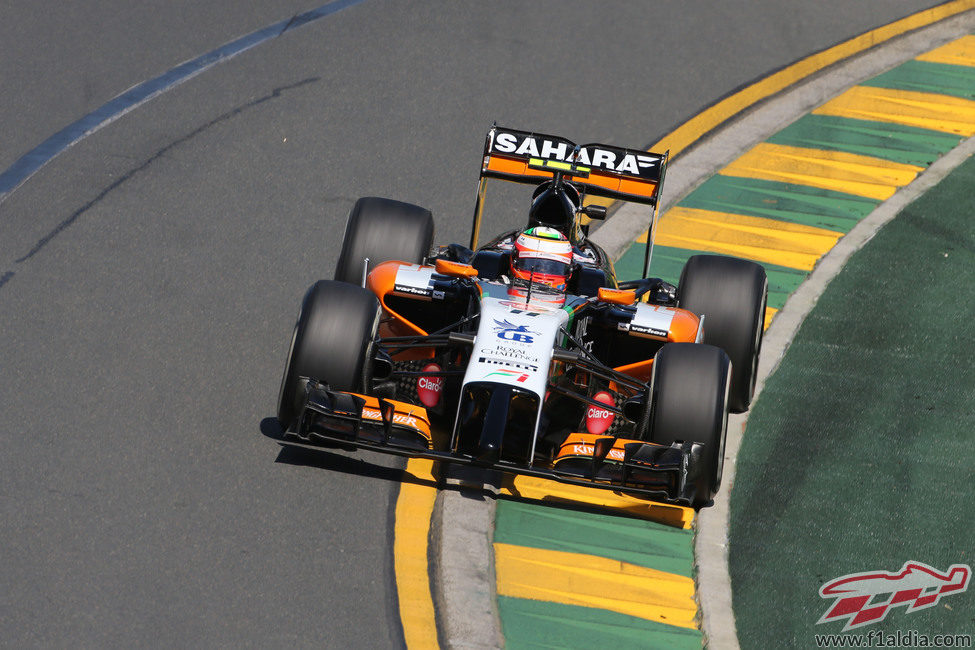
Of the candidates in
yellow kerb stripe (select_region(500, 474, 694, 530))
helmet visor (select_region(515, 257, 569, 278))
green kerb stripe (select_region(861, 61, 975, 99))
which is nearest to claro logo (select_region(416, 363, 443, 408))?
yellow kerb stripe (select_region(500, 474, 694, 530))

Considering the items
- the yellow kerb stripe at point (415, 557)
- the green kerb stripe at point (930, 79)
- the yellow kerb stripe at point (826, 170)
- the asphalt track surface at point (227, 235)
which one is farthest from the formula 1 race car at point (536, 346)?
the green kerb stripe at point (930, 79)

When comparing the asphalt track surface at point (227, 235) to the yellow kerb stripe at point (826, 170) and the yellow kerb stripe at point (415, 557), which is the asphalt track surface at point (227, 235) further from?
the yellow kerb stripe at point (826, 170)

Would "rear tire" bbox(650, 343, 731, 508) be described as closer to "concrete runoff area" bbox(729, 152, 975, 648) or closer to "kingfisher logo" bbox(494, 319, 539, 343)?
"concrete runoff area" bbox(729, 152, 975, 648)

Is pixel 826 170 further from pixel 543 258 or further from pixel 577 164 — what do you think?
pixel 543 258

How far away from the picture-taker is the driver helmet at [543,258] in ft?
30.3

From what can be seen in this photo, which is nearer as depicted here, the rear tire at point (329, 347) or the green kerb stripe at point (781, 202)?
the rear tire at point (329, 347)

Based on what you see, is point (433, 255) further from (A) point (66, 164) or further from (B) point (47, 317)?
(A) point (66, 164)

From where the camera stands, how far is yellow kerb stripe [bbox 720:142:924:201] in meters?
A: 13.3

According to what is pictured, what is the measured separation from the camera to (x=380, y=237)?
32.4 feet

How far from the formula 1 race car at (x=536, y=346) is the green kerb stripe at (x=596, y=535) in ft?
1.17

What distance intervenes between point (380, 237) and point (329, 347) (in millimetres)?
1814

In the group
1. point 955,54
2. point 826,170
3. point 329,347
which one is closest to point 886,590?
point 329,347

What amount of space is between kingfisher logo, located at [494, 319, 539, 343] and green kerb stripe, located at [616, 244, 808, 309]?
10.6 feet

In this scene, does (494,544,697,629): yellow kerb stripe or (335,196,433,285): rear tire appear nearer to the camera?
(494,544,697,629): yellow kerb stripe
